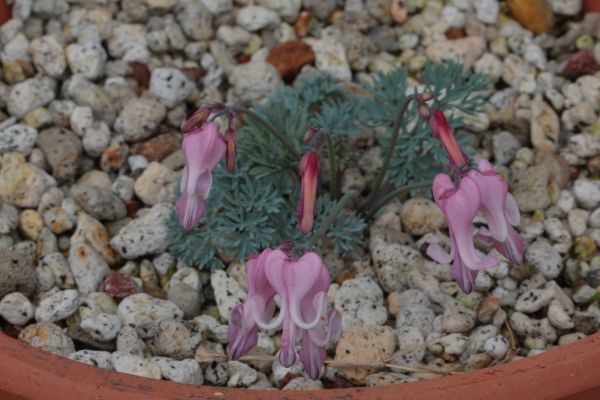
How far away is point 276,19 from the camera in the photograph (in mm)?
2510

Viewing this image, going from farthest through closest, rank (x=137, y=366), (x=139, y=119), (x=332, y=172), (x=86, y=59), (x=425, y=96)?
(x=86, y=59), (x=139, y=119), (x=332, y=172), (x=137, y=366), (x=425, y=96)

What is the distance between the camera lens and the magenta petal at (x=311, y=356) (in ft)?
4.85

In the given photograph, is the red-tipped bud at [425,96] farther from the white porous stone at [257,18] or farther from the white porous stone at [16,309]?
the white porous stone at [257,18]

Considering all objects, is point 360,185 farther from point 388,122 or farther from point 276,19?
point 276,19

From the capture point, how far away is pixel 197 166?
5.08ft

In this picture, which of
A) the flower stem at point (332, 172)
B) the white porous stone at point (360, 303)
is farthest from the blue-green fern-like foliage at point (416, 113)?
the white porous stone at point (360, 303)

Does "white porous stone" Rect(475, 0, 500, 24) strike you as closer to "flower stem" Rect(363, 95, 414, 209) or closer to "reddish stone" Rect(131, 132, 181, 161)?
"flower stem" Rect(363, 95, 414, 209)

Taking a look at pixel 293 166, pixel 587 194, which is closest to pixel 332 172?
pixel 293 166

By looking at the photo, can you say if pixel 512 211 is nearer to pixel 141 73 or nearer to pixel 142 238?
pixel 142 238

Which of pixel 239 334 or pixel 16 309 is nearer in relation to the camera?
pixel 239 334

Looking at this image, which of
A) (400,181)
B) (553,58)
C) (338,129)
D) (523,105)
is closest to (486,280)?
(400,181)

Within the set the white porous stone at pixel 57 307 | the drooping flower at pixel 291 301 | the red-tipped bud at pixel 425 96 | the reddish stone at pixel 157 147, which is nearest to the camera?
the drooping flower at pixel 291 301

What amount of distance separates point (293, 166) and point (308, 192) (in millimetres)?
482

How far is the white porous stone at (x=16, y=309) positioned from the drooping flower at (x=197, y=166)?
44 cm
